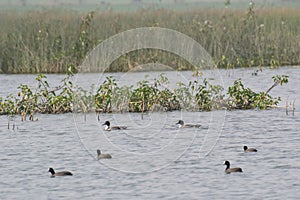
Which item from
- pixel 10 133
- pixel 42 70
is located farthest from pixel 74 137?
pixel 42 70

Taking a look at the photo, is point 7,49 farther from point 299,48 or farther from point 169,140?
point 169,140

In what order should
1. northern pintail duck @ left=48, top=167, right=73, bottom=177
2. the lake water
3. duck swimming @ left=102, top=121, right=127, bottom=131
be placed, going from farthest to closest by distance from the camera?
duck swimming @ left=102, top=121, right=127, bottom=131 < northern pintail duck @ left=48, top=167, right=73, bottom=177 < the lake water

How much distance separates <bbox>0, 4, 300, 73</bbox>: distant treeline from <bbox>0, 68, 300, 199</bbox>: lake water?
713 centimetres

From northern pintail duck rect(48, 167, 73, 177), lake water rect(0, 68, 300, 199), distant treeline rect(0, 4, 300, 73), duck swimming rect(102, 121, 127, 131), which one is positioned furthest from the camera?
distant treeline rect(0, 4, 300, 73)

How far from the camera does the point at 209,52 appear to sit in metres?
28.0

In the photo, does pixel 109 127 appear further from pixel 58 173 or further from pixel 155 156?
pixel 58 173

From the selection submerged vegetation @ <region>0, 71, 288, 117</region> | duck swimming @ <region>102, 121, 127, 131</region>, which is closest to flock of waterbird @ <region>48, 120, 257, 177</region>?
duck swimming @ <region>102, 121, 127, 131</region>

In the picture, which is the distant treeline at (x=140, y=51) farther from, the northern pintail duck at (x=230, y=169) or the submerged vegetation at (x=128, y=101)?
the northern pintail duck at (x=230, y=169)

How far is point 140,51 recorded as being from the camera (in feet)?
91.6

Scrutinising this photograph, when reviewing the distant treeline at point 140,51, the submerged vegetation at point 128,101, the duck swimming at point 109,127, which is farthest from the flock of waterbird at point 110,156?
the distant treeline at point 140,51

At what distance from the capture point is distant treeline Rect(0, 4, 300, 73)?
27.3 meters

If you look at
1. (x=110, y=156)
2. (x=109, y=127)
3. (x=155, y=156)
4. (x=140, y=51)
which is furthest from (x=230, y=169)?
(x=140, y=51)

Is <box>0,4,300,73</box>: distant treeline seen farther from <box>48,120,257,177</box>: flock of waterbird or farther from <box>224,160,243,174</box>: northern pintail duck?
<box>224,160,243,174</box>: northern pintail duck

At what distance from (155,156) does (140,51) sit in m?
13.4
